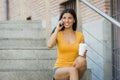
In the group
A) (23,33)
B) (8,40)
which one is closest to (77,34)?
(8,40)

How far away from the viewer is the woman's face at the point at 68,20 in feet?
18.4

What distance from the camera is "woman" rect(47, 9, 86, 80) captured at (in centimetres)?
530

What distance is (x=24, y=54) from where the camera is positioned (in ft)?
22.8

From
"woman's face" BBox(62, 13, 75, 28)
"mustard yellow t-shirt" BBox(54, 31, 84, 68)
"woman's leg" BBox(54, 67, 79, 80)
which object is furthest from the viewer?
"woman's face" BBox(62, 13, 75, 28)

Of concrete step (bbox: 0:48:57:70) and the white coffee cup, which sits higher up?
the white coffee cup

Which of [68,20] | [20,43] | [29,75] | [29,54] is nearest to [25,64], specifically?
[29,54]

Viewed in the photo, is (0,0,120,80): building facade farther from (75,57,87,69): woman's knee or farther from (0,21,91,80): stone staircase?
(75,57,87,69): woman's knee

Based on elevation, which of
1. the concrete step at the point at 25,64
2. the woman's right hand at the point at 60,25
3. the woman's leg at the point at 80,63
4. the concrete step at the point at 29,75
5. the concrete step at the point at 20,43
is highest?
the woman's right hand at the point at 60,25

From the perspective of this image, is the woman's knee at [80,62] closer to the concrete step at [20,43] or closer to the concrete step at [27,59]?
the concrete step at [27,59]

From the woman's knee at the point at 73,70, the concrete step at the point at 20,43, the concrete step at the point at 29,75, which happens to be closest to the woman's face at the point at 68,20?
the woman's knee at the point at 73,70

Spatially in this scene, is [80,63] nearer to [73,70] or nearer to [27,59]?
[73,70]

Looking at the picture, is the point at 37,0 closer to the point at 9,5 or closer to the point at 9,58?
the point at 9,5

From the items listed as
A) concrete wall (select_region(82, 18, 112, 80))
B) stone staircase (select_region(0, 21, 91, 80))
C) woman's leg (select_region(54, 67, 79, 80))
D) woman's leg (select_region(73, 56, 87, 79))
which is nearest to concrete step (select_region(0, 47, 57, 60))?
stone staircase (select_region(0, 21, 91, 80))

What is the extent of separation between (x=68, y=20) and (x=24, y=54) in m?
1.56
